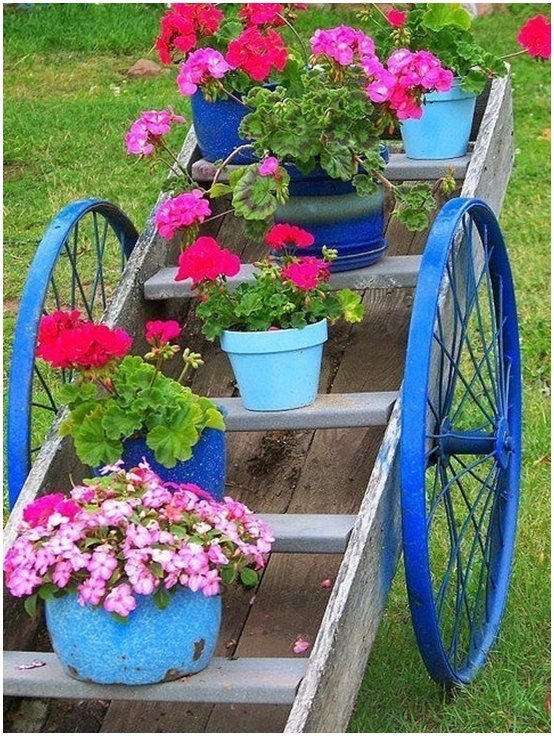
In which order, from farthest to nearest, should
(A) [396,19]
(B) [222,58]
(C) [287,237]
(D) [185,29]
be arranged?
(A) [396,19] → (D) [185,29] → (B) [222,58] → (C) [287,237]

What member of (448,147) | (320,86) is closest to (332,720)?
(320,86)

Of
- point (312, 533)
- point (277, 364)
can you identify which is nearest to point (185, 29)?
point (277, 364)

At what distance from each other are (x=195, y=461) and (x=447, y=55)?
4.46 ft

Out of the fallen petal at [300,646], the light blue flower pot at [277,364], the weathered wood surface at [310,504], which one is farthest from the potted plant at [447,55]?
the fallen petal at [300,646]

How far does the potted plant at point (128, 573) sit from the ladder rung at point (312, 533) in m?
0.20

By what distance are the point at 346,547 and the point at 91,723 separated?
27.5 inches

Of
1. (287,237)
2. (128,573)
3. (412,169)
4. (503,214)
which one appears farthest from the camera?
(503,214)

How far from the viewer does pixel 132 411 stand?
268 centimetres

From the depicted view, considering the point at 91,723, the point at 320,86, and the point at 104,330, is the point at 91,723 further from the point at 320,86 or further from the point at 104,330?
the point at 320,86

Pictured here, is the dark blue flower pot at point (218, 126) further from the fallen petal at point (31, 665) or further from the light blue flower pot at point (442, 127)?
the fallen petal at point (31, 665)

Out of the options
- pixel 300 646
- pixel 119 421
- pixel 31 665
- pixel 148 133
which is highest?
pixel 148 133

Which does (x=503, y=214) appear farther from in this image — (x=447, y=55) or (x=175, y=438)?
(x=175, y=438)

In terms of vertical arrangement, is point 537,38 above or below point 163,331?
above

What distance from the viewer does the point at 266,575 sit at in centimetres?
310
